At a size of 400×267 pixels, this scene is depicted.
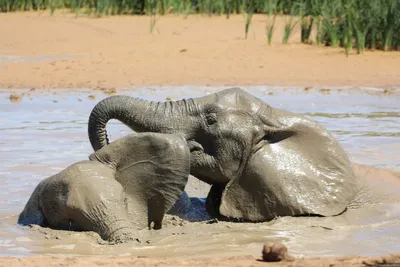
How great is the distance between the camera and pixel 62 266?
195 inches

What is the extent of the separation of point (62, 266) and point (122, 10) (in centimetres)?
1583

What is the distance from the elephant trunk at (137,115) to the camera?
19.7 ft

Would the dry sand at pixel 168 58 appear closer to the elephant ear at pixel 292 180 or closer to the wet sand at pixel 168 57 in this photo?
the wet sand at pixel 168 57

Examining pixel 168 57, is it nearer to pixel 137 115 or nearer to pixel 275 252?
pixel 137 115

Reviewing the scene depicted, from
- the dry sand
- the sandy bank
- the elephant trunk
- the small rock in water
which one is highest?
the elephant trunk

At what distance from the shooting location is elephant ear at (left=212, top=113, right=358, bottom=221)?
6328mm

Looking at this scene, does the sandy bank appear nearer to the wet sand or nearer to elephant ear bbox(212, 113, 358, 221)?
elephant ear bbox(212, 113, 358, 221)

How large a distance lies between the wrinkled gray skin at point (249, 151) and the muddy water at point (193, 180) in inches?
4.9

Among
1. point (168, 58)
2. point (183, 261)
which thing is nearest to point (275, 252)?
point (183, 261)

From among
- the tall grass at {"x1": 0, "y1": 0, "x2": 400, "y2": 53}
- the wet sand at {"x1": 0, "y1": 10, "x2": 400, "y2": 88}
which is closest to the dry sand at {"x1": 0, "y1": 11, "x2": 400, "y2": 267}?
the wet sand at {"x1": 0, "y1": 10, "x2": 400, "y2": 88}

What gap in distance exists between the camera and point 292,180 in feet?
20.9

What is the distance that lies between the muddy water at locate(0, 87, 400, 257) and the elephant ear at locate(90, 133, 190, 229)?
0.51ft

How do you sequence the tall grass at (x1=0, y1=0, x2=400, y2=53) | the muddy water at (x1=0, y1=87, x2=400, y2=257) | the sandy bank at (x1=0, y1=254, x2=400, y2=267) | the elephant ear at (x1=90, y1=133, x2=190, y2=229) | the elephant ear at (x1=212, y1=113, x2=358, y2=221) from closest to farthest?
the sandy bank at (x1=0, y1=254, x2=400, y2=267), the muddy water at (x1=0, y1=87, x2=400, y2=257), the elephant ear at (x1=90, y1=133, x2=190, y2=229), the elephant ear at (x1=212, y1=113, x2=358, y2=221), the tall grass at (x1=0, y1=0, x2=400, y2=53)

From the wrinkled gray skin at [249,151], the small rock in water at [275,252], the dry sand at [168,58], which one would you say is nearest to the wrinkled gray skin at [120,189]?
the wrinkled gray skin at [249,151]
